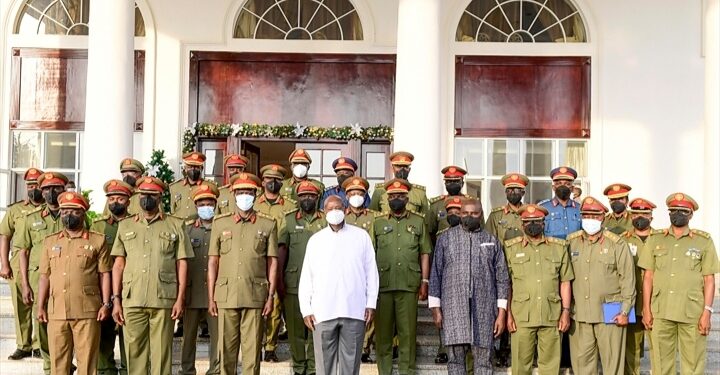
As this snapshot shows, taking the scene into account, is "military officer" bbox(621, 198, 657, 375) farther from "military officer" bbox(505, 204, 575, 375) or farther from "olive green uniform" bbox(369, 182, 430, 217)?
"olive green uniform" bbox(369, 182, 430, 217)

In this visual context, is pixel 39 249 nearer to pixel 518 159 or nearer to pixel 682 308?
pixel 682 308

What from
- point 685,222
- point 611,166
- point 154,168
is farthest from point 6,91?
point 685,222

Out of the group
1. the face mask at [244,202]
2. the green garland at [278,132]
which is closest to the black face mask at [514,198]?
the face mask at [244,202]

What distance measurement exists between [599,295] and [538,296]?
0.54 metres

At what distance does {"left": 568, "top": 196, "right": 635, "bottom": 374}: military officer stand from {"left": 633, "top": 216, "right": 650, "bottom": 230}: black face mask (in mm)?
634

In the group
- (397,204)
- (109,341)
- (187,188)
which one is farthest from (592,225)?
(109,341)

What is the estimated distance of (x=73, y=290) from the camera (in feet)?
26.1

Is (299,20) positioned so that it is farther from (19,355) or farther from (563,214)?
(19,355)

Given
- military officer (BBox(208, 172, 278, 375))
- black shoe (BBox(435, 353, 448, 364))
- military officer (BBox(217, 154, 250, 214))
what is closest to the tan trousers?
military officer (BBox(208, 172, 278, 375))

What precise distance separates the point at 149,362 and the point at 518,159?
7.23 meters

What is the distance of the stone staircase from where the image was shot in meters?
8.83

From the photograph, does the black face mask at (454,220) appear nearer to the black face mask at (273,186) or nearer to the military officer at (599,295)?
the military officer at (599,295)

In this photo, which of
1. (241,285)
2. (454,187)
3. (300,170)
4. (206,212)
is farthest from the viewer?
(300,170)

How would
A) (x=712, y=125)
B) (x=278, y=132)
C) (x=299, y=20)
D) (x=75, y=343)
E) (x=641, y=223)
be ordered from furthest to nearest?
1. (x=299, y=20)
2. (x=278, y=132)
3. (x=712, y=125)
4. (x=641, y=223)
5. (x=75, y=343)
